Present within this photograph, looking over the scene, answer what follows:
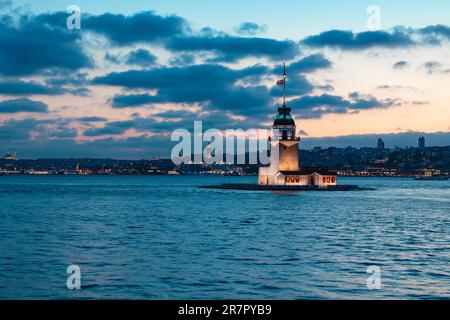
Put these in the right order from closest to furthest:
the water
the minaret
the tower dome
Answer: the water, the minaret, the tower dome

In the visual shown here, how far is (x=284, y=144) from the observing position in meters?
108

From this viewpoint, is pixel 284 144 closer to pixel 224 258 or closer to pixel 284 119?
pixel 284 119

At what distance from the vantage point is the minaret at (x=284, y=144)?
108 metres

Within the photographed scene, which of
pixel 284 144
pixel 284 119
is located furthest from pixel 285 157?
pixel 284 119

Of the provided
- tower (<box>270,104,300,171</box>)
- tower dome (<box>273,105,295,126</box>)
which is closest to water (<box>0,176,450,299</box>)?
tower (<box>270,104,300,171</box>)

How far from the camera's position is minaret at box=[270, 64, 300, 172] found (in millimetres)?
108500

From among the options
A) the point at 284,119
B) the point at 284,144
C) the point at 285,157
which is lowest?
the point at 285,157

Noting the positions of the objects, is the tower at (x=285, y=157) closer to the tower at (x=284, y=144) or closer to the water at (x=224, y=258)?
the tower at (x=284, y=144)

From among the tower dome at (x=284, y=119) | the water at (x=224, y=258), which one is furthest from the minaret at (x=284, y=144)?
the water at (x=224, y=258)

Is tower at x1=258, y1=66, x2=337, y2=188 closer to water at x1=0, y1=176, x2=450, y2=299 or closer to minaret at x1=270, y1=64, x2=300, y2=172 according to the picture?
minaret at x1=270, y1=64, x2=300, y2=172

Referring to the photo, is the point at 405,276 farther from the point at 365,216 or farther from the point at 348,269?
the point at 365,216

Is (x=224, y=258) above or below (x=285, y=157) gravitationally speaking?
below
